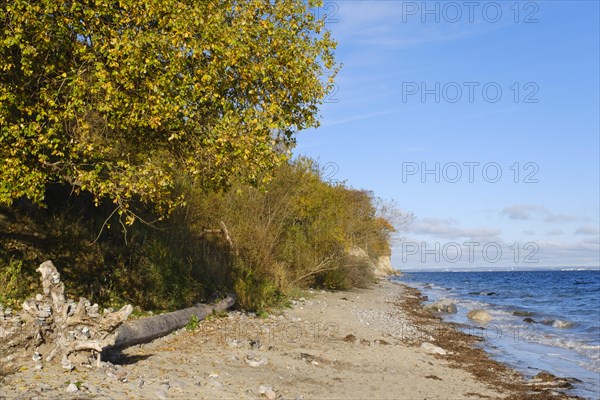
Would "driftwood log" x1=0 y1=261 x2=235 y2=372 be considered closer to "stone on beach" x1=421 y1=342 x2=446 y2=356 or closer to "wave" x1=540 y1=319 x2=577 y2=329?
"stone on beach" x1=421 y1=342 x2=446 y2=356

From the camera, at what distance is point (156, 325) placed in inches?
548

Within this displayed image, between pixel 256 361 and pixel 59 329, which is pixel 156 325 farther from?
pixel 59 329

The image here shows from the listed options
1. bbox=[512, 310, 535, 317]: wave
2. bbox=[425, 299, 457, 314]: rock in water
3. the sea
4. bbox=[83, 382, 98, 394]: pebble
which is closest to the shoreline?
bbox=[83, 382, 98, 394]: pebble

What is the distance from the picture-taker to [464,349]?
20875 mm

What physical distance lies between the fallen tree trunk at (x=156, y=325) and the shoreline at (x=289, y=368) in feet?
0.72

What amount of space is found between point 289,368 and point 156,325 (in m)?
3.37

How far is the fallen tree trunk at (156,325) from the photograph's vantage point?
40.0ft

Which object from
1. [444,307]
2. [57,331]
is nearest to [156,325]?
[57,331]

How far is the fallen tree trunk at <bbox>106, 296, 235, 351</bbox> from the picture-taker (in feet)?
40.0

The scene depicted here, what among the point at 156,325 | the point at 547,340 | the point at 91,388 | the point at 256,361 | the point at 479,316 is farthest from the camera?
the point at 479,316

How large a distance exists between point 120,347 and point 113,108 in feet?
16.1

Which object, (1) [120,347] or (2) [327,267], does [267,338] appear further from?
(2) [327,267]

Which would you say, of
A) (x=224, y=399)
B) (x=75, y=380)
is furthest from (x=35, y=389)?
(x=224, y=399)

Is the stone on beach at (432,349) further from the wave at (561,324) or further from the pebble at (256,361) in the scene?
the wave at (561,324)
